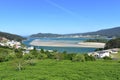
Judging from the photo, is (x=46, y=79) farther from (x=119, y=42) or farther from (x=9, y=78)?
(x=119, y=42)

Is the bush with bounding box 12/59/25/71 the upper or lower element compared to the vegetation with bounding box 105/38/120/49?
lower

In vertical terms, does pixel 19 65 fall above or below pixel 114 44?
below

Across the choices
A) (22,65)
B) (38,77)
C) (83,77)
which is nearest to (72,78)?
(83,77)

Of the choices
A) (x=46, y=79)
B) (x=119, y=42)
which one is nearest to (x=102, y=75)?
(x=46, y=79)

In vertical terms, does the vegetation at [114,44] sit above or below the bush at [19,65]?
above

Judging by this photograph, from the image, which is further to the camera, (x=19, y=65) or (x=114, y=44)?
(x=114, y=44)

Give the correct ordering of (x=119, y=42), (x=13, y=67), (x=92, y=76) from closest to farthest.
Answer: (x=92, y=76) → (x=13, y=67) → (x=119, y=42)

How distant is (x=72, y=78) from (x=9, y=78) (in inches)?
205

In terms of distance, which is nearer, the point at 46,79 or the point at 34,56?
the point at 46,79

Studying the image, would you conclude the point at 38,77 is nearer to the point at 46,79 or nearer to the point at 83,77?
the point at 46,79

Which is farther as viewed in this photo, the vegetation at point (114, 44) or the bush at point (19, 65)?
the vegetation at point (114, 44)

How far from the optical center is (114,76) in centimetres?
2191

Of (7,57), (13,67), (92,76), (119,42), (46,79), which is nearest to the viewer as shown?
(46,79)

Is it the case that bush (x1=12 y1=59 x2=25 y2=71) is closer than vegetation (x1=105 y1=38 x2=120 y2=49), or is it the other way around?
bush (x1=12 y1=59 x2=25 y2=71)
